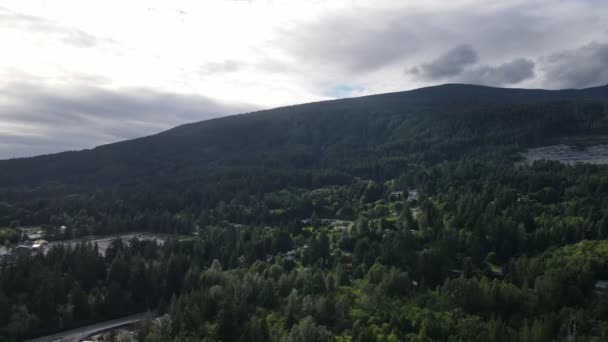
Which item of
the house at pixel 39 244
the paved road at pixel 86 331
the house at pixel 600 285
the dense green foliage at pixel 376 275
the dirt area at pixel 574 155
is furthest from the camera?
the dirt area at pixel 574 155

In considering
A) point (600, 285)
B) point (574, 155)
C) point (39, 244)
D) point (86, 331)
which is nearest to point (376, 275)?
point (600, 285)

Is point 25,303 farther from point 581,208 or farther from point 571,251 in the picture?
point 581,208

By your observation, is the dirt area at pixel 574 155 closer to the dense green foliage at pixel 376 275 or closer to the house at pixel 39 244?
the dense green foliage at pixel 376 275

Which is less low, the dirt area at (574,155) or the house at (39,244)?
the dirt area at (574,155)

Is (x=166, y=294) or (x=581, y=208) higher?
(x=581, y=208)

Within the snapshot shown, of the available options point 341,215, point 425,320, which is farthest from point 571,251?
point 341,215

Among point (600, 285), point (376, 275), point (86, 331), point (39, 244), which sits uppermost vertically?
point (39, 244)

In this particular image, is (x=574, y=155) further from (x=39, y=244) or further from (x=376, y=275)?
(x=39, y=244)

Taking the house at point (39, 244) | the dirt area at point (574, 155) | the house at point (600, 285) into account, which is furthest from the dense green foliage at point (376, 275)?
the dirt area at point (574, 155)

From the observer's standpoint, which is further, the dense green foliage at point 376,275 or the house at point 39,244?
the house at point 39,244

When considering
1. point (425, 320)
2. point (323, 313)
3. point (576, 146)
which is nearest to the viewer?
point (425, 320)

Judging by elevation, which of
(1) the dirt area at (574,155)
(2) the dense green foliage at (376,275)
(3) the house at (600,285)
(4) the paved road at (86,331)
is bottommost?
(4) the paved road at (86,331)
